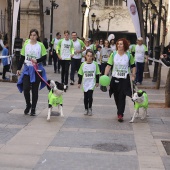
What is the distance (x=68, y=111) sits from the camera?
36.2 ft

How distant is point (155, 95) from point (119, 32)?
49.7 meters

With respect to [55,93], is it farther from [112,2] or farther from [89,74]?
[112,2]

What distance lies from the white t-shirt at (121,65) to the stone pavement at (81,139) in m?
0.99

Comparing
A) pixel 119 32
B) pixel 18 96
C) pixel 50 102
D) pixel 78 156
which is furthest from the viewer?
pixel 119 32

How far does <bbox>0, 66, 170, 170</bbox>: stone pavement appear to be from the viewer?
652cm

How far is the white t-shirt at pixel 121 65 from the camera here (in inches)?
393

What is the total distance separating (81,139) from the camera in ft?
26.3

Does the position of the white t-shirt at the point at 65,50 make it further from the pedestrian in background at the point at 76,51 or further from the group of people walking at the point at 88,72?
the group of people walking at the point at 88,72

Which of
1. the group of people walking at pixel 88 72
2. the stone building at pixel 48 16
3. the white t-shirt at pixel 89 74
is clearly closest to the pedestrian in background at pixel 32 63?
the group of people walking at pixel 88 72

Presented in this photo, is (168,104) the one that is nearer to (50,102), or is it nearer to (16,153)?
(50,102)

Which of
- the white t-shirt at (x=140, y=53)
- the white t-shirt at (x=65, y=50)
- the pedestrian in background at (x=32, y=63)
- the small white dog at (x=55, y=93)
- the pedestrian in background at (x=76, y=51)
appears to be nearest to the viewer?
the small white dog at (x=55, y=93)

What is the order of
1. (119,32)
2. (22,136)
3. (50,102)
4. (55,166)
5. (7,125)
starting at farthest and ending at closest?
(119,32) → (50,102) → (7,125) → (22,136) → (55,166)

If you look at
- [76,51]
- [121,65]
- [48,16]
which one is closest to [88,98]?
[121,65]


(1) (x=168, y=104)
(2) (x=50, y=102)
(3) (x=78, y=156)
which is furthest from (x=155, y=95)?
(3) (x=78, y=156)
